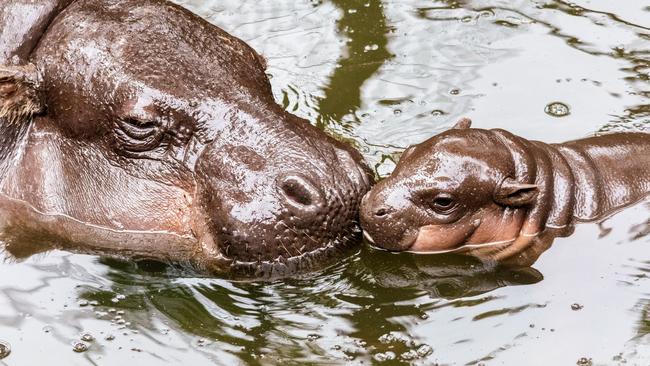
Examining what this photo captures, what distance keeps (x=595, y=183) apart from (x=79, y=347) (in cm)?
311

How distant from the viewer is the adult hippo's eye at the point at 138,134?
5828 mm

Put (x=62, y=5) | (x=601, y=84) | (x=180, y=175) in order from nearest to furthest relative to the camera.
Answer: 1. (x=180, y=175)
2. (x=62, y=5)
3. (x=601, y=84)

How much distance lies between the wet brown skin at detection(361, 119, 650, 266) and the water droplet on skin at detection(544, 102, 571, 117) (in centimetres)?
100

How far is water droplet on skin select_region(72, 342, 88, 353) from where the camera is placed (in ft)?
18.8

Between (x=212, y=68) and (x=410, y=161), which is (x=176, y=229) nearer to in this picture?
(x=212, y=68)

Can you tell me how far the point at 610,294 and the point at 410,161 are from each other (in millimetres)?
1325

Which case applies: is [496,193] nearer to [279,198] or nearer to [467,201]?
[467,201]

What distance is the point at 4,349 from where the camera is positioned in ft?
18.9

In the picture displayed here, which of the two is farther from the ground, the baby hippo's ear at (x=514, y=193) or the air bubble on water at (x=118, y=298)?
the baby hippo's ear at (x=514, y=193)

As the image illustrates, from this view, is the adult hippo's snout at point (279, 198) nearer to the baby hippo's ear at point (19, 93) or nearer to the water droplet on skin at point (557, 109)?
the baby hippo's ear at point (19, 93)

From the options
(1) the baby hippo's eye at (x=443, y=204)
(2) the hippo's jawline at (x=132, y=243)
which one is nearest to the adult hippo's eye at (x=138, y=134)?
(2) the hippo's jawline at (x=132, y=243)

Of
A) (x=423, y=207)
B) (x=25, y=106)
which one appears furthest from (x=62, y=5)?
(x=423, y=207)

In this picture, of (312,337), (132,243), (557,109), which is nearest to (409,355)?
(312,337)

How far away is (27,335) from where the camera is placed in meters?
5.84
